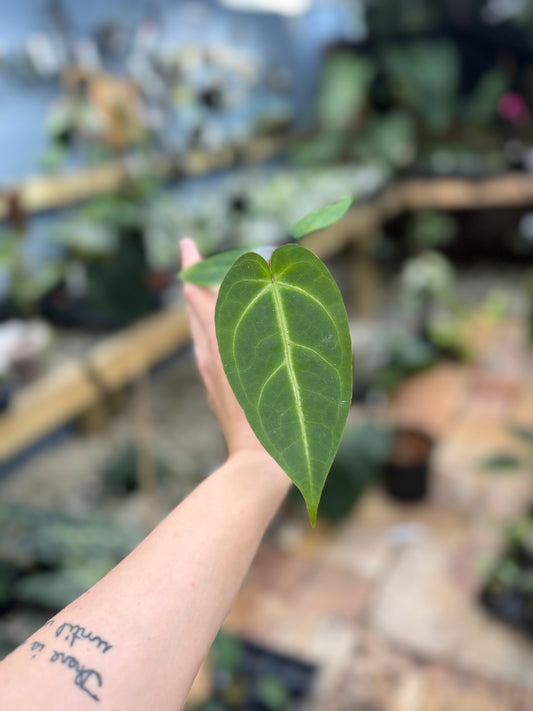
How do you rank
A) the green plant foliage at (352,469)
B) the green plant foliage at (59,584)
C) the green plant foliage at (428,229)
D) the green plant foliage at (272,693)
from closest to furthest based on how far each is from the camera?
1. the green plant foliage at (59,584)
2. the green plant foliage at (272,693)
3. the green plant foliage at (352,469)
4. the green plant foliage at (428,229)

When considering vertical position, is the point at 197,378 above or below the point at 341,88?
below

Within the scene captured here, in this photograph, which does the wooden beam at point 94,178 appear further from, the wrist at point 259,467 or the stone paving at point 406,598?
the wrist at point 259,467

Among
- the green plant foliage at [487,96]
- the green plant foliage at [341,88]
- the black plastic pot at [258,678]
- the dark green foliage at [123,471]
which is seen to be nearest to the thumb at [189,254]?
the black plastic pot at [258,678]

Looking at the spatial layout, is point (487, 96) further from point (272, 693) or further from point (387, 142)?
point (272, 693)

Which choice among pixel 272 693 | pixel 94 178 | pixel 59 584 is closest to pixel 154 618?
pixel 59 584

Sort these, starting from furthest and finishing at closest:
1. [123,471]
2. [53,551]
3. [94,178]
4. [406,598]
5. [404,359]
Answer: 1. [404,359]
2. [94,178]
3. [123,471]
4. [406,598]
5. [53,551]

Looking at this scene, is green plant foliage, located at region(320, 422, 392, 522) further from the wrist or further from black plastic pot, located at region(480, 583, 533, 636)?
the wrist

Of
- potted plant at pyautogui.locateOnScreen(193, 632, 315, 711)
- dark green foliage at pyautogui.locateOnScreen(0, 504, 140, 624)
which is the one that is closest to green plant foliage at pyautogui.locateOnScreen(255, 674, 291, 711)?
potted plant at pyautogui.locateOnScreen(193, 632, 315, 711)

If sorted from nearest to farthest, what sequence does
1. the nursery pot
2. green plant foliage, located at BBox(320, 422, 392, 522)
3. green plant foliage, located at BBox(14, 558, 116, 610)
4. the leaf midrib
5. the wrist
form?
the leaf midrib < the wrist < green plant foliage, located at BBox(14, 558, 116, 610) < green plant foliage, located at BBox(320, 422, 392, 522) < the nursery pot
